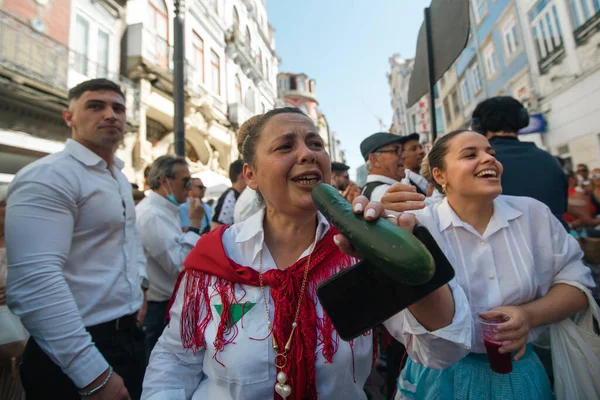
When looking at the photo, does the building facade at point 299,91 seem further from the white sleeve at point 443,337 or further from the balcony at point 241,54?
the white sleeve at point 443,337

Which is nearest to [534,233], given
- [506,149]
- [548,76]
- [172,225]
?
[506,149]

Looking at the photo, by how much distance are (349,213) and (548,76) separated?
14.2 m

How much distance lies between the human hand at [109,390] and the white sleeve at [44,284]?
0.03 m

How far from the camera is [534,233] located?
166 centimetres

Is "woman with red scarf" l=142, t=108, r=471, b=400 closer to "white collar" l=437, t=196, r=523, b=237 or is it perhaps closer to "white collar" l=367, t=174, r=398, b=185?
"white collar" l=437, t=196, r=523, b=237

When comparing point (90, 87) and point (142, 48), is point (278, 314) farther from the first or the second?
point (142, 48)

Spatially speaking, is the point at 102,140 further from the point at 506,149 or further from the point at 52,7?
the point at 52,7

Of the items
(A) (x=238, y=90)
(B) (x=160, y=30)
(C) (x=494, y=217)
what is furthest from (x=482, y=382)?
(A) (x=238, y=90)

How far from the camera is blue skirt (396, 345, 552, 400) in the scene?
152cm

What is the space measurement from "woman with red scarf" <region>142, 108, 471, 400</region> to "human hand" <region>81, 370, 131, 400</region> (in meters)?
0.33

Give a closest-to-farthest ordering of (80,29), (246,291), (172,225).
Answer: (246,291) < (172,225) < (80,29)

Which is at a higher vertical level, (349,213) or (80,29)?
(80,29)

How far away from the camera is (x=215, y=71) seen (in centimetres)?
1741

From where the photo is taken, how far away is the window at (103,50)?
418 inches
